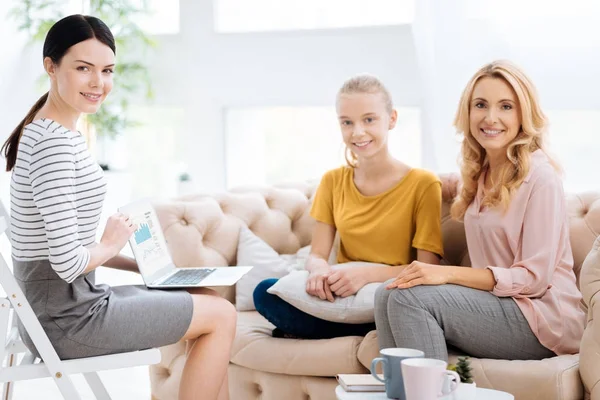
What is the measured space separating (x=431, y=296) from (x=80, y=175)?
3.09 feet

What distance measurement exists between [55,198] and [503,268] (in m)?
1.19

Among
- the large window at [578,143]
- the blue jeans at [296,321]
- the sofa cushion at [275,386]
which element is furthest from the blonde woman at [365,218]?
the large window at [578,143]

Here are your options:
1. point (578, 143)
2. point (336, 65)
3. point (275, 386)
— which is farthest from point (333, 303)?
point (336, 65)

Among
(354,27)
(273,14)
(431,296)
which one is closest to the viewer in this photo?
(431,296)

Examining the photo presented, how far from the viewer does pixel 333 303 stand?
94.8 inches

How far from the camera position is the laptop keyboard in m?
2.25

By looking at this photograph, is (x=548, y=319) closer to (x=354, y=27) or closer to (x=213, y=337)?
(x=213, y=337)

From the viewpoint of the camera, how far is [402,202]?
2.64 meters

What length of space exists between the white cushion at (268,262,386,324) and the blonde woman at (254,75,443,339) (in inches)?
0.9

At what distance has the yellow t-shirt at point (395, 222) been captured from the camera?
258 centimetres

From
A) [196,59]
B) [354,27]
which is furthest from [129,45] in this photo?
[354,27]

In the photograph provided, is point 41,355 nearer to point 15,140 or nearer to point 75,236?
point 75,236

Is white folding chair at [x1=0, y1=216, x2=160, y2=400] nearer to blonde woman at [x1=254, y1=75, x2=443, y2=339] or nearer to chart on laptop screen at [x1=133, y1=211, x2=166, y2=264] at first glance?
chart on laptop screen at [x1=133, y1=211, x2=166, y2=264]

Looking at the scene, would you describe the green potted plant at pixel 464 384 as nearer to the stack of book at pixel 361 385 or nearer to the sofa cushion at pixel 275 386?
the stack of book at pixel 361 385
